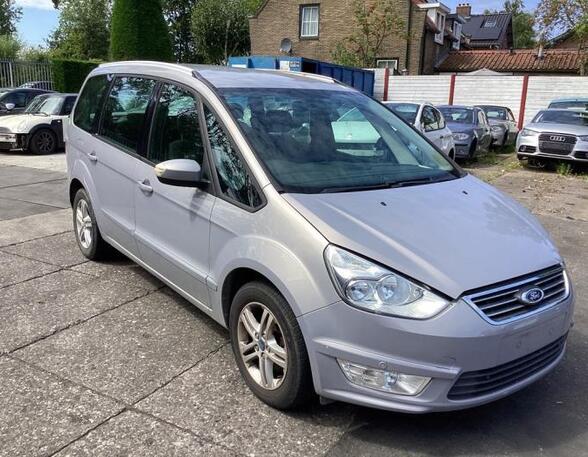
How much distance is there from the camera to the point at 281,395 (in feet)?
9.59

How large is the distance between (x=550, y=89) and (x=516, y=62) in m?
14.5

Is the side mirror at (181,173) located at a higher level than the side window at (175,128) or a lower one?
lower

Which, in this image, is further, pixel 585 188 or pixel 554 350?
pixel 585 188

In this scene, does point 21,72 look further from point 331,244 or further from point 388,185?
point 331,244

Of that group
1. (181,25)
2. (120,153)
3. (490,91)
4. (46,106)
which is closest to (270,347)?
(120,153)

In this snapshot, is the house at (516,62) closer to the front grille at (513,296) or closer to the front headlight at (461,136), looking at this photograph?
the front headlight at (461,136)

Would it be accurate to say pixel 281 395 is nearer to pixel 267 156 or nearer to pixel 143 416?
pixel 143 416

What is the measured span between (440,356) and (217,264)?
54.5 inches

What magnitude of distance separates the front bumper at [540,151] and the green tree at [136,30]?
12.9 m

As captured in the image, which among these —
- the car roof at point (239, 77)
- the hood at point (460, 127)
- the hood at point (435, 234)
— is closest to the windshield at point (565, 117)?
the hood at point (460, 127)

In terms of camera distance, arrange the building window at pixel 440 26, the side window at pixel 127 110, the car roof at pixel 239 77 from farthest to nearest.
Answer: the building window at pixel 440 26 → the side window at pixel 127 110 → the car roof at pixel 239 77

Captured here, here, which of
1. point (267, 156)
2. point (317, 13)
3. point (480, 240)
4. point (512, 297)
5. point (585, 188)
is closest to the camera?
point (512, 297)

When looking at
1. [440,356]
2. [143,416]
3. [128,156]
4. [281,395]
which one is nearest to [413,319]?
[440,356]

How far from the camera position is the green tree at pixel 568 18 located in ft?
74.7
